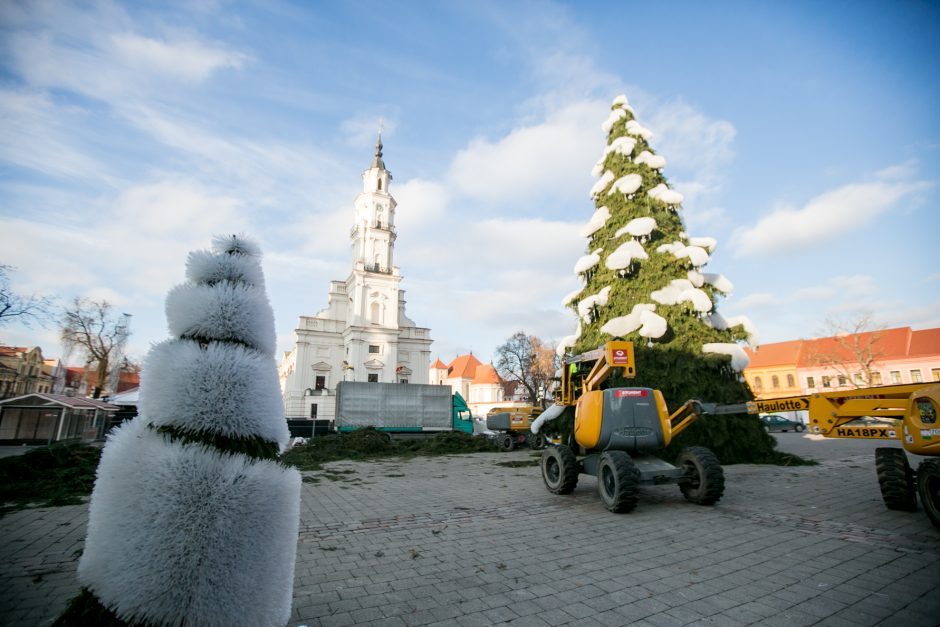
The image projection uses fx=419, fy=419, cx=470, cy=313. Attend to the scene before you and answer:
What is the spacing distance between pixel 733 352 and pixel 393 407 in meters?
18.6

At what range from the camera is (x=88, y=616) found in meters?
1.87

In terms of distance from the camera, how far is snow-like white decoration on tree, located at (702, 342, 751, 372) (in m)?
12.2

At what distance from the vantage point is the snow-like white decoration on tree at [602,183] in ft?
49.7

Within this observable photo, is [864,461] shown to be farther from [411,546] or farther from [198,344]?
[198,344]

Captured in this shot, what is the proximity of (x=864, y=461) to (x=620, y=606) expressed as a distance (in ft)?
48.3

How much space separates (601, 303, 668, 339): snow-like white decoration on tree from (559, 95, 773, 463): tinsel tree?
0.03 meters

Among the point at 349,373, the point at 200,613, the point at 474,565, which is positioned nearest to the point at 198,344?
the point at 200,613

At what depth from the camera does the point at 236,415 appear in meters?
2.16

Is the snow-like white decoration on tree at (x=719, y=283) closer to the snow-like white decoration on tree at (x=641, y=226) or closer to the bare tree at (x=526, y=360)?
the snow-like white decoration on tree at (x=641, y=226)

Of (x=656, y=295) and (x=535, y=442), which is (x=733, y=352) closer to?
(x=656, y=295)

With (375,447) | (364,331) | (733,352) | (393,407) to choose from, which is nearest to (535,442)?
(375,447)

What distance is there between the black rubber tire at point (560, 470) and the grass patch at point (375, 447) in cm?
1055

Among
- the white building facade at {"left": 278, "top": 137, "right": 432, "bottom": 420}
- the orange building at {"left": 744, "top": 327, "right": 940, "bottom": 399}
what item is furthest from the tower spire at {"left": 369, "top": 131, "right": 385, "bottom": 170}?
the orange building at {"left": 744, "top": 327, "right": 940, "bottom": 399}

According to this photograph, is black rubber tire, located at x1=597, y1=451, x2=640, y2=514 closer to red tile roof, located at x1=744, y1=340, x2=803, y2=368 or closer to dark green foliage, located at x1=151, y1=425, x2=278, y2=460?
dark green foliage, located at x1=151, y1=425, x2=278, y2=460
